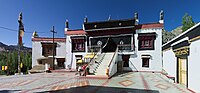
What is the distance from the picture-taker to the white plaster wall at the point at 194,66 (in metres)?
5.61

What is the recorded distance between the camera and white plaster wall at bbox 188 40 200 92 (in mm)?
5605

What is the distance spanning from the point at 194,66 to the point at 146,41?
9837 mm

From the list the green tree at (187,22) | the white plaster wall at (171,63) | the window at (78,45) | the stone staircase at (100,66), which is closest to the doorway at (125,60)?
the stone staircase at (100,66)

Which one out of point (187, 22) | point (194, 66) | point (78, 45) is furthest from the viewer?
point (187, 22)

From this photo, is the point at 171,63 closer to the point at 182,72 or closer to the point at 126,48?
the point at 182,72

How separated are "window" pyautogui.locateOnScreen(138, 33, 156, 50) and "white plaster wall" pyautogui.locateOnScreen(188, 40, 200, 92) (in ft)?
29.3

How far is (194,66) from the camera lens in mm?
5918

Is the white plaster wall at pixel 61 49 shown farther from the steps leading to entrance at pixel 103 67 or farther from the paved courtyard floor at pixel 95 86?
the paved courtyard floor at pixel 95 86

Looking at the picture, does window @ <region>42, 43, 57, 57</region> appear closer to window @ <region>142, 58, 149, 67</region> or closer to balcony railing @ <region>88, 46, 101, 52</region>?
balcony railing @ <region>88, 46, 101, 52</region>

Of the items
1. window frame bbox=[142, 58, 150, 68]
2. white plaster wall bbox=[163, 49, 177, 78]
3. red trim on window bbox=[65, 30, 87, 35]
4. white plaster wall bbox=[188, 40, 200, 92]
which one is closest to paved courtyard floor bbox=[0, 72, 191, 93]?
white plaster wall bbox=[188, 40, 200, 92]

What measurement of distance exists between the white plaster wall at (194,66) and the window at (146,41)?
892 centimetres

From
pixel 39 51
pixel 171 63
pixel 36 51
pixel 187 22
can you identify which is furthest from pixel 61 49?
pixel 187 22

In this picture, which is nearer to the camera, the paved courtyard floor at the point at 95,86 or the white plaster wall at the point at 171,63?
the paved courtyard floor at the point at 95,86

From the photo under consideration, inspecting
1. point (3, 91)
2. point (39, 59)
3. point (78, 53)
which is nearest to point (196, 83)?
point (3, 91)
